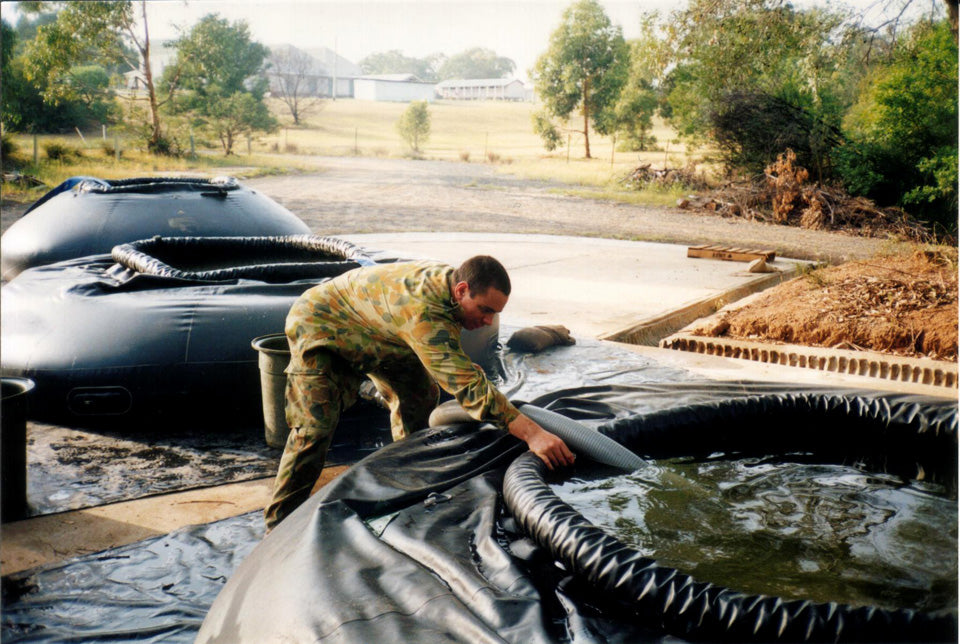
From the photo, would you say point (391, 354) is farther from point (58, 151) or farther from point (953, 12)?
point (58, 151)

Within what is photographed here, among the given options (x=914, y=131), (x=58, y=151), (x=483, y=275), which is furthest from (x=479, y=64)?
(x=483, y=275)

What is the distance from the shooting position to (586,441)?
2760 millimetres

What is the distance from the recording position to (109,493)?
342 cm

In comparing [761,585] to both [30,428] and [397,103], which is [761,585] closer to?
[30,428]

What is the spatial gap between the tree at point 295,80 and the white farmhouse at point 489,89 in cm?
609

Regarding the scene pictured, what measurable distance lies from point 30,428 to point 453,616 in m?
3.39

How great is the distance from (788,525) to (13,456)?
285 centimetres

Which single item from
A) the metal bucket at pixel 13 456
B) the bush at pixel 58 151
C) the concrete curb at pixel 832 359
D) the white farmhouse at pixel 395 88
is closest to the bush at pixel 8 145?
the bush at pixel 58 151

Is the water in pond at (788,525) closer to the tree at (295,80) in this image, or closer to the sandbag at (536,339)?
the sandbag at (536,339)

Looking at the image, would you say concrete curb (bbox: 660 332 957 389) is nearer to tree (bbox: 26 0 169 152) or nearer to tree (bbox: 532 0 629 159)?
tree (bbox: 532 0 629 159)

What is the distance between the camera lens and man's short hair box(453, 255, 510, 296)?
2598 millimetres

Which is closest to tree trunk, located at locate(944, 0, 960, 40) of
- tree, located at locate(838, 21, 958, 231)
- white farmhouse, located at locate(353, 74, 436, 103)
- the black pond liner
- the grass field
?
tree, located at locate(838, 21, 958, 231)

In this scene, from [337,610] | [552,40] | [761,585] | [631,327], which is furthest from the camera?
[552,40]

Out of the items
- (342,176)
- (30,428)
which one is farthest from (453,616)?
(342,176)
